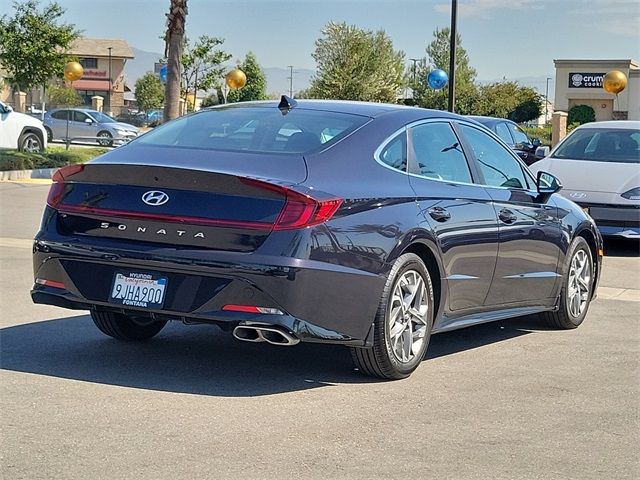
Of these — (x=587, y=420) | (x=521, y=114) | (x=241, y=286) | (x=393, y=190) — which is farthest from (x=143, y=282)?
(x=521, y=114)

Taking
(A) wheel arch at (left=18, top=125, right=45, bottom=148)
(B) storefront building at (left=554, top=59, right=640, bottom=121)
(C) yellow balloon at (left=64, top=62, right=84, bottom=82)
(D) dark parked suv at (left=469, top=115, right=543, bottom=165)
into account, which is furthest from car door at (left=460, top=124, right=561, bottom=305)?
(B) storefront building at (left=554, top=59, right=640, bottom=121)

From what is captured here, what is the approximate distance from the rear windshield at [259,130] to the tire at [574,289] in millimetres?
2526

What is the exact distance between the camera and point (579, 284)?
866 cm

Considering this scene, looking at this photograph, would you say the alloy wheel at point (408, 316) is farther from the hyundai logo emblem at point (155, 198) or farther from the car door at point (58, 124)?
the car door at point (58, 124)

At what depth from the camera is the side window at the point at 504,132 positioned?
67.4ft

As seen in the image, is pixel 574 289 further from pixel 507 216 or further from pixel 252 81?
pixel 252 81

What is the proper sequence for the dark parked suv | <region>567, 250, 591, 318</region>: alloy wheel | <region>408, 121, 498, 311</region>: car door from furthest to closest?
the dark parked suv, <region>567, 250, 591, 318</region>: alloy wheel, <region>408, 121, 498, 311</region>: car door

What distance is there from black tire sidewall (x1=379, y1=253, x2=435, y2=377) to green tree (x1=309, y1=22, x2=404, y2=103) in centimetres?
6043

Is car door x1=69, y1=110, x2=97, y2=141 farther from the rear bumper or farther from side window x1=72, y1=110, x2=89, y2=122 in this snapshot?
the rear bumper

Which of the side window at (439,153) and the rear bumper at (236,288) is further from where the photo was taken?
the side window at (439,153)

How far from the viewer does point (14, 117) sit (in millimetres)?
23797

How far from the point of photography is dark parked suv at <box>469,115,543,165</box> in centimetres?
1912

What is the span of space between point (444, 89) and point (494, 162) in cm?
6596

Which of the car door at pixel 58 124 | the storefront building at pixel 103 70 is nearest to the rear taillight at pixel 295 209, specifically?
the car door at pixel 58 124
